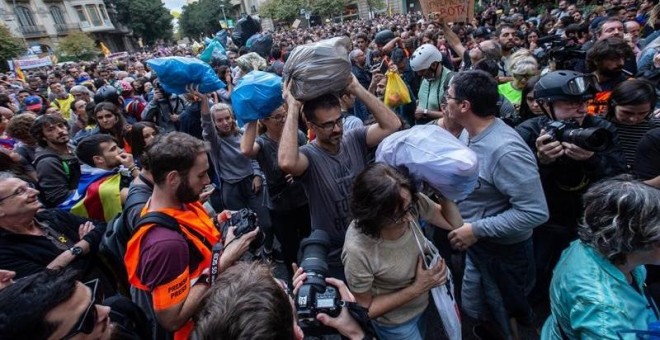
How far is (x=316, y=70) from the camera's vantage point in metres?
1.93

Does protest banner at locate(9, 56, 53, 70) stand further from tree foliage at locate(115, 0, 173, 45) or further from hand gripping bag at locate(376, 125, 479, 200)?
tree foliage at locate(115, 0, 173, 45)

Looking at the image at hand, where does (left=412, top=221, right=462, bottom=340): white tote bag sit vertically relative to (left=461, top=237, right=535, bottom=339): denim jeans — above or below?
above

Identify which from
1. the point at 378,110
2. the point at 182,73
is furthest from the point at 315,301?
the point at 182,73

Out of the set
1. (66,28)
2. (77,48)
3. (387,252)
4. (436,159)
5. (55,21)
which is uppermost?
(55,21)

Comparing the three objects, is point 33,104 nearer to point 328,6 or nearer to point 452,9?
point 452,9

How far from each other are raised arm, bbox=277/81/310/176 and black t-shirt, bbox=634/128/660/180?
2.10 meters

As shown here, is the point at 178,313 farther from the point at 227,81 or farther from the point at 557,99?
the point at 227,81

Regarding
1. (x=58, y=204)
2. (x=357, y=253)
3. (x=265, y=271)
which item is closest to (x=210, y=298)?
(x=265, y=271)

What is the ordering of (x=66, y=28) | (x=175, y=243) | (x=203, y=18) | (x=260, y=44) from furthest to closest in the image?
(x=203, y=18) < (x=66, y=28) < (x=260, y=44) < (x=175, y=243)

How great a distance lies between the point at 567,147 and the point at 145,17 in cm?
6571

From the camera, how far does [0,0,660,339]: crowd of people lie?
4.29 feet

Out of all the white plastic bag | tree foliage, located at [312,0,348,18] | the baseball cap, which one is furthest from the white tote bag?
tree foliage, located at [312,0,348,18]

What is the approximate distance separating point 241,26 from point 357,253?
32.5 ft

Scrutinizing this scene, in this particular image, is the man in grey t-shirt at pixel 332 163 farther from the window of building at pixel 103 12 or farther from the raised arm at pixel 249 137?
the window of building at pixel 103 12
